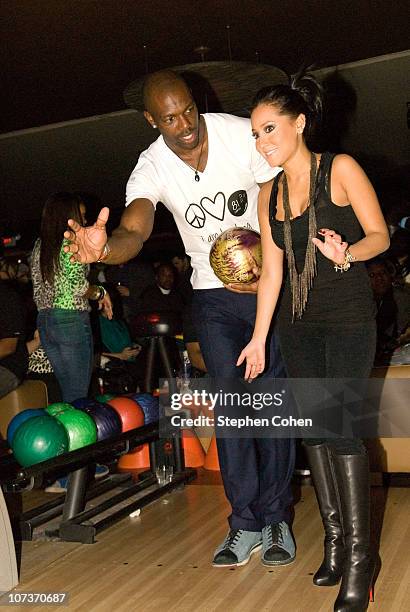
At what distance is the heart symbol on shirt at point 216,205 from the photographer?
2.59 m

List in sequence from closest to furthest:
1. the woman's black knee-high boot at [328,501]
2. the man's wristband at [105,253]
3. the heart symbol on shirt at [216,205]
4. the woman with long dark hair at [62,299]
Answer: the man's wristband at [105,253]
the woman's black knee-high boot at [328,501]
the heart symbol on shirt at [216,205]
the woman with long dark hair at [62,299]

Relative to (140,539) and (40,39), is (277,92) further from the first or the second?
(40,39)

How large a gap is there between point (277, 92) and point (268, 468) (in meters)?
1.29

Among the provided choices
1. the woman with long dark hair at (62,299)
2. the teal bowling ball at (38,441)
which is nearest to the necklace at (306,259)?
the teal bowling ball at (38,441)

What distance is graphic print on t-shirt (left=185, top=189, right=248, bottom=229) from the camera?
2.59m

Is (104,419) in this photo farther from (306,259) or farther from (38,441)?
(306,259)

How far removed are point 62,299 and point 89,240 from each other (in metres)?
1.74

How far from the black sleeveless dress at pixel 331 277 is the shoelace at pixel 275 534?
817mm

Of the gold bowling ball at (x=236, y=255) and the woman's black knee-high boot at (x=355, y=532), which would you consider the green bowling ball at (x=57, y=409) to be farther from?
the woman's black knee-high boot at (x=355, y=532)

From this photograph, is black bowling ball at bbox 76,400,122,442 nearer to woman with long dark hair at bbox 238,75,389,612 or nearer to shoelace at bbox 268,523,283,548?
shoelace at bbox 268,523,283,548

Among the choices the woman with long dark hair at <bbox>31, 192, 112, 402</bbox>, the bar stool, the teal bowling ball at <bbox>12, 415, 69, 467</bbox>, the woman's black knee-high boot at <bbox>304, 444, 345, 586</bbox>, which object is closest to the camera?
the woman's black knee-high boot at <bbox>304, 444, 345, 586</bbox>

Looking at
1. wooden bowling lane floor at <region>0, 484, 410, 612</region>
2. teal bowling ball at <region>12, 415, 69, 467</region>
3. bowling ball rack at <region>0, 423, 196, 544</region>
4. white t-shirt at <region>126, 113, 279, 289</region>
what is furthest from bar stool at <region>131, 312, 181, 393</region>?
white t-shirt at <region>126, 113, 279, 289</region>

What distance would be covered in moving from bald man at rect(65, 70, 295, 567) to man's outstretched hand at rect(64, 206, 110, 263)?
1.20 ft

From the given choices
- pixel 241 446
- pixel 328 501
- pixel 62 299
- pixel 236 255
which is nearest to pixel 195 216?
pixel 236 255
